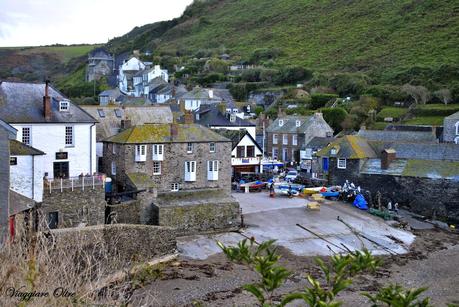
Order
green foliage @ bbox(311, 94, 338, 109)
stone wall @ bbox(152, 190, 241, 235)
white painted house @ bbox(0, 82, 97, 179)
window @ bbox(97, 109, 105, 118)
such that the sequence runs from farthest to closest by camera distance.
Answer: green foliage @ bbox(311, 94, 338, 109) < window @ bbox(97, 109, 105, 118) < stone wall @ bbox(152, 190, 241, 235) < white painted house @ bbox(0, 82, 97, 179)

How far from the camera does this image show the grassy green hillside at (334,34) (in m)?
82.6

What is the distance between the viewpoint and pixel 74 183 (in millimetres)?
25531

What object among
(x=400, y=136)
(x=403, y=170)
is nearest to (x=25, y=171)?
(x=403, y=170)

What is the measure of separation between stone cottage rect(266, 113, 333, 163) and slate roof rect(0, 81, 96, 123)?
2660cm

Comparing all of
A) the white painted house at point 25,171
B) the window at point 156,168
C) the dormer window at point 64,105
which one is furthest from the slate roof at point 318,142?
the white painted house at point 25,171

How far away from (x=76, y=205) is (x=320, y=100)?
153ft

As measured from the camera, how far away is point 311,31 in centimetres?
11475

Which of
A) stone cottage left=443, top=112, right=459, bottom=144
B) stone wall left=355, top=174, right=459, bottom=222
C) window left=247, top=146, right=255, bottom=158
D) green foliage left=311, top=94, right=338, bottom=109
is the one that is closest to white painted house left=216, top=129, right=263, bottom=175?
window left=247, top=146, right=255, bottom=158

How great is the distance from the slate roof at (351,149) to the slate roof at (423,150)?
782mm

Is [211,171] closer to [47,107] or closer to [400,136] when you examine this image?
[47,107]

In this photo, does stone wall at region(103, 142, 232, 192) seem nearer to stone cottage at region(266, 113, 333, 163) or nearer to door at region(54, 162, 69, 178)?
door at region(54, 162, 69, 178)

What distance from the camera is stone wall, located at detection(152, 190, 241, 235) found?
28.1 meters

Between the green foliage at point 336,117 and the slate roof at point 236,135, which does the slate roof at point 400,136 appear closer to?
the slate roof at point 236,135

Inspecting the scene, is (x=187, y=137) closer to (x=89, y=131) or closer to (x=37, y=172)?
(x=89, y=131)
